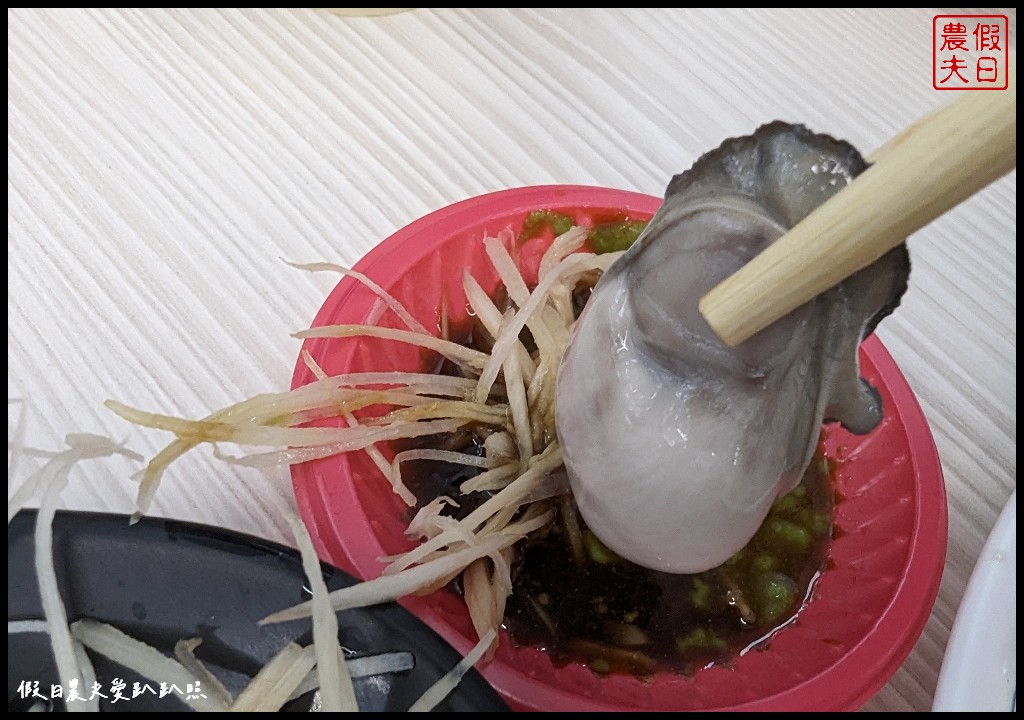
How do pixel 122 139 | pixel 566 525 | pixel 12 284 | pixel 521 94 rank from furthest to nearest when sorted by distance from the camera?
pixel 521 94
pixel 122 139
pixel 12 284
pixel 566 525

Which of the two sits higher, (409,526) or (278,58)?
(278,58)

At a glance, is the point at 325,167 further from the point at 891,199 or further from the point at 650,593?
the point at 891,199

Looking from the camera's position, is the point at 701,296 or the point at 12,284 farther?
the point at 12,284

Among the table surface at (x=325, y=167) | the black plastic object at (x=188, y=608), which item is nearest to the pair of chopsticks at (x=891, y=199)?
the black plastic object at (x=188, y=608)

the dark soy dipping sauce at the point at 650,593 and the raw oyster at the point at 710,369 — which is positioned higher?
the raw oyster at the point at 710,369

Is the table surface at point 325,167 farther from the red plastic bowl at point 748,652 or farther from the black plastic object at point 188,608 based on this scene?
the black plastic object at point 188,608

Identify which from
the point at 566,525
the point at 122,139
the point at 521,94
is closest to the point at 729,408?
the point at 566,525

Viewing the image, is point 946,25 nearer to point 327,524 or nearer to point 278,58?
point 278,58
